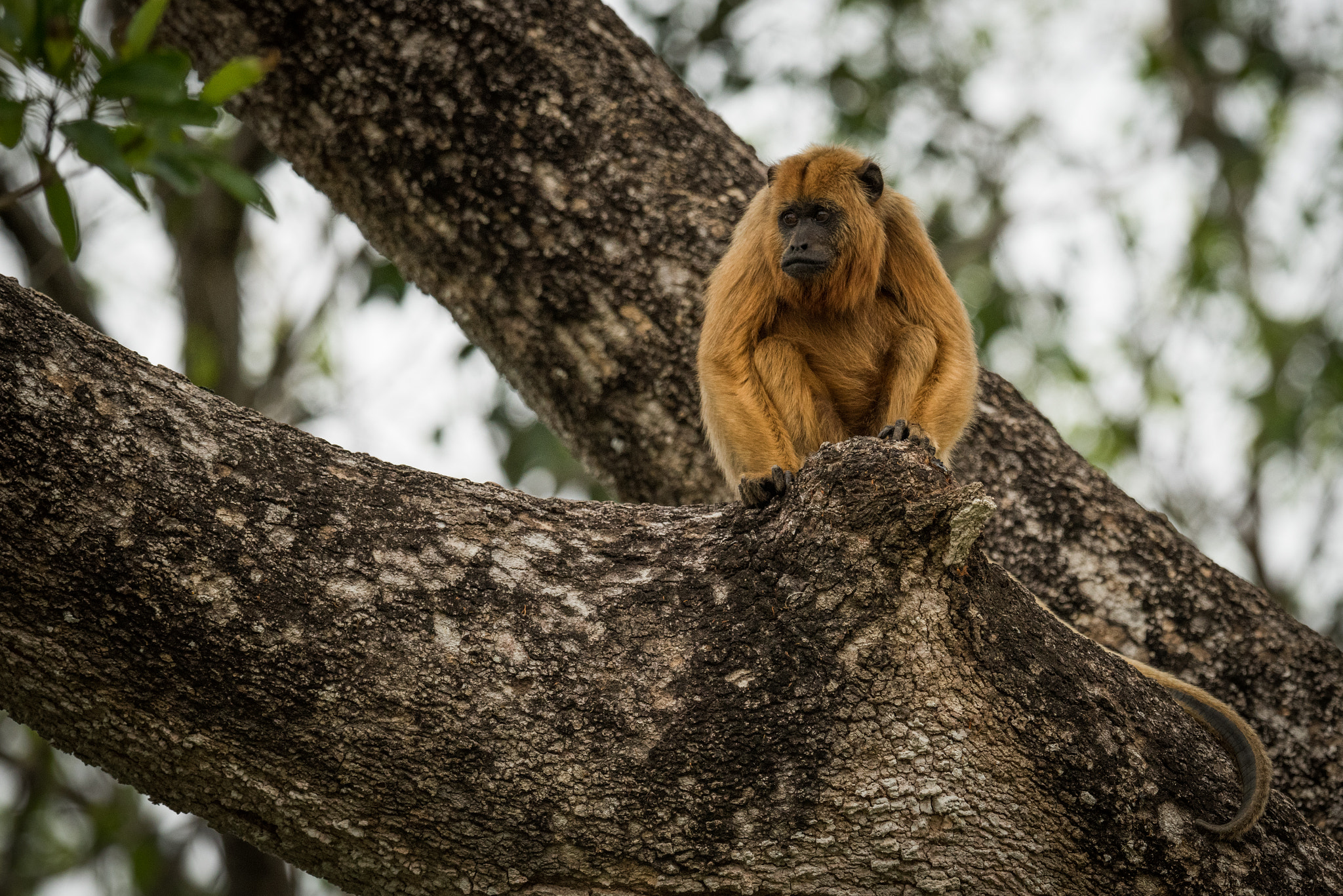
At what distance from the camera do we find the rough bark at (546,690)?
111 inches

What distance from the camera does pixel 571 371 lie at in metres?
5.01

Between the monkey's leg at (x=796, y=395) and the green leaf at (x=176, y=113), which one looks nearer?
the green leaf at (x=176, y=113)

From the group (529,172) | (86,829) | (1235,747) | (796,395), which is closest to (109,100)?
(529,172)

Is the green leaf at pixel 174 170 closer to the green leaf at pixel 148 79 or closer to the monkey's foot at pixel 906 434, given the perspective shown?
the green leaf at pixel 148 79

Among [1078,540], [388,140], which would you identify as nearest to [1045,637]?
[1078,540]

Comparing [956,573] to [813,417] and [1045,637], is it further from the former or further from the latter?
[813,417]

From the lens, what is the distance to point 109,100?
3.78m

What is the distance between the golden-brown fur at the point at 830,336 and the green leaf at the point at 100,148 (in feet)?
7.18

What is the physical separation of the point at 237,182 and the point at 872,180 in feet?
8.68

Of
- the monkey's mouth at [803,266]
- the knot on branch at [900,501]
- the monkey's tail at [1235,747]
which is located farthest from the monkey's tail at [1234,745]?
the monkey's mouth at [803,266]

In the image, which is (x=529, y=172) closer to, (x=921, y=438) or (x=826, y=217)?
(x=826, y=217)

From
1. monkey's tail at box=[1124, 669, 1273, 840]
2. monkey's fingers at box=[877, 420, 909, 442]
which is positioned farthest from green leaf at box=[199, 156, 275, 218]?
monkey's tail at box=[1124, 669, 1273, 840]

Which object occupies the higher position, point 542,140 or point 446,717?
point 542,140

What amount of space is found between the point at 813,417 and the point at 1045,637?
1705 mm
